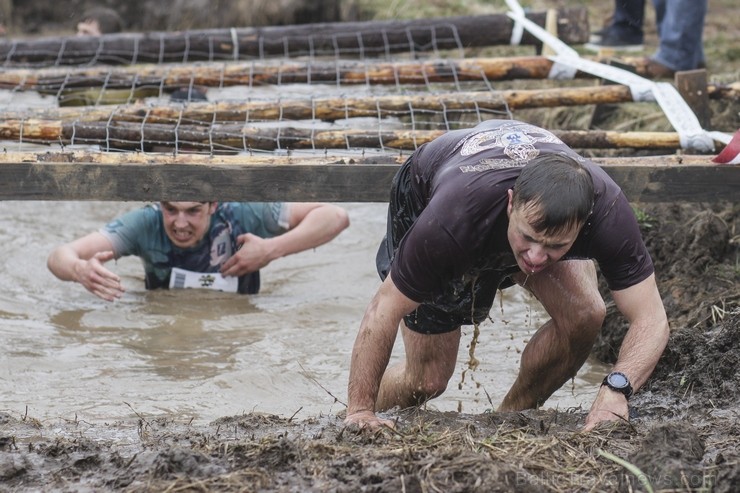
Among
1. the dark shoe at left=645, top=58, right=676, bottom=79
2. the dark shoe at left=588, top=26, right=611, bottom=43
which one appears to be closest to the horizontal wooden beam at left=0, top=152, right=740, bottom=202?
the dark shoe at left=645, top=58, right=676, bottom=79

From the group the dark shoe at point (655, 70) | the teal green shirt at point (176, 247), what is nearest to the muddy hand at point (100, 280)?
the teal green shirt at point (176, 247)

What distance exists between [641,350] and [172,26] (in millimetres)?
11321

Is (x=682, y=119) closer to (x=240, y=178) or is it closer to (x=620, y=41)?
(x=240, y=178)

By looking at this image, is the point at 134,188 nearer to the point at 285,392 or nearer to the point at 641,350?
the point at 285,392

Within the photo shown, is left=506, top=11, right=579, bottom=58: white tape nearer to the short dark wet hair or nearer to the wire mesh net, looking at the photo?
the wire mesh net

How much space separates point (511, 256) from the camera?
4309mm

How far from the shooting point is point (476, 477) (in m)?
3.61

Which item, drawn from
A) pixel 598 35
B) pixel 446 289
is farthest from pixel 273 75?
pixel 446 289

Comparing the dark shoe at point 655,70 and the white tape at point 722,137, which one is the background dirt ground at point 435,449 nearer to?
the white tape at point 722,137

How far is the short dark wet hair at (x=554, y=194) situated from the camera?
12.6 ft

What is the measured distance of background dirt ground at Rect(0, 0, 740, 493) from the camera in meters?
3.64

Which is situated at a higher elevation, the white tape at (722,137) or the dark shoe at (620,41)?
the dark shoe at (620,41)

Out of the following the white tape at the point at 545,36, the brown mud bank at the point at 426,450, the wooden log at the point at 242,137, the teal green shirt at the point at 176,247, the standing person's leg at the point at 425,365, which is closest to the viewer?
the brown mud bank at the point at 426,450

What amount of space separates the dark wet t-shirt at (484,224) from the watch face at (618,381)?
0.33m
